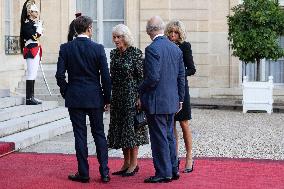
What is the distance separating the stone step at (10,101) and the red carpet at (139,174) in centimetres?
253

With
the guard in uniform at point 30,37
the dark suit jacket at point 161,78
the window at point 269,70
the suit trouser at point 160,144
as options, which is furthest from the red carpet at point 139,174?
the window at point 269,70

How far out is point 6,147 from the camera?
9.23m

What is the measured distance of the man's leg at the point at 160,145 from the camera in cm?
739

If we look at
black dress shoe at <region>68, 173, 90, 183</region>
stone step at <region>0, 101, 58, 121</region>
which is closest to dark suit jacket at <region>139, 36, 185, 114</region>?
black dress shoe at <region>68, 173, 90, 183</region>

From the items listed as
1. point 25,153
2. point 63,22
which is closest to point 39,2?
point 63,22

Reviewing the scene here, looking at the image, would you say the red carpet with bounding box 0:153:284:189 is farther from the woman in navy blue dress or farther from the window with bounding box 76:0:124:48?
the window with bounding box 76:0:124:48

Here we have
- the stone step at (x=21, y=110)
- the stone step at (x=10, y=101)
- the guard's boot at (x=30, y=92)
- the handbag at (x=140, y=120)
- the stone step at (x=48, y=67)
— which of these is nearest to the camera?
the handbag at (x=140, y=120)

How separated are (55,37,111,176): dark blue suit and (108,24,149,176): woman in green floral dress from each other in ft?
0.99

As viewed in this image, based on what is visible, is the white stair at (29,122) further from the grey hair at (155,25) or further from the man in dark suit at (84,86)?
the grey hair at (155,25)

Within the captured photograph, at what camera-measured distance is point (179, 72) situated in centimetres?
757

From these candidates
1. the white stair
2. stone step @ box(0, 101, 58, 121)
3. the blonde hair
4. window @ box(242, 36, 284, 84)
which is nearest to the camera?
the blonde hair

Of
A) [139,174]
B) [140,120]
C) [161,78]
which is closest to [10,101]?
[139,174]

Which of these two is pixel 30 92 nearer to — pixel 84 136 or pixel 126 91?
pixel 126 91

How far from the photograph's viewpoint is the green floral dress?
7.68 metres
